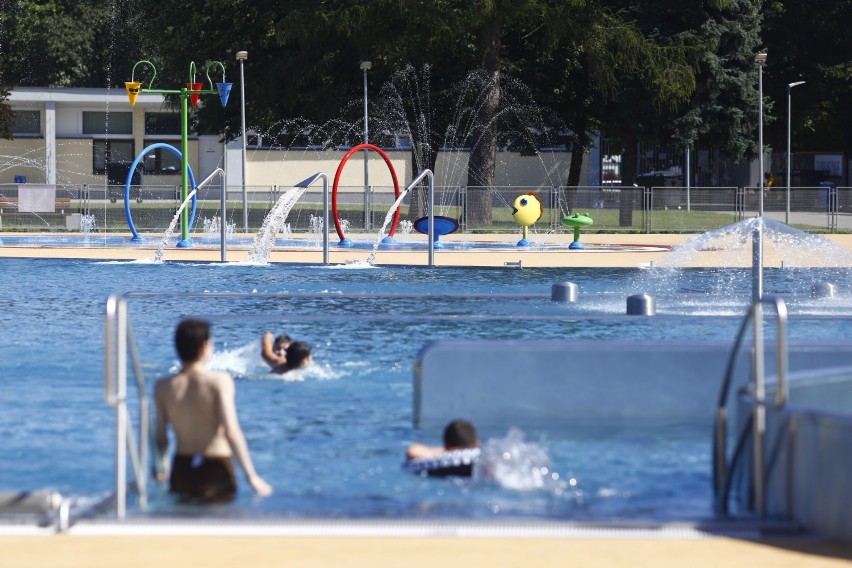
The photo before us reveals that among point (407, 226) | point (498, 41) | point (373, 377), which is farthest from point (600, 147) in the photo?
point (373, 377)

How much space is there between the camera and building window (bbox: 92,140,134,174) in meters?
73.1

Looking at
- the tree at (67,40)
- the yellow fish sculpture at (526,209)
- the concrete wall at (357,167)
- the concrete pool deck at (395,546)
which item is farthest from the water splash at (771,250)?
the tree at (67,40)

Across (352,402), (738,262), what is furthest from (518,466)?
(738,262)

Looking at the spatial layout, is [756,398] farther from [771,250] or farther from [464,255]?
[771,250]

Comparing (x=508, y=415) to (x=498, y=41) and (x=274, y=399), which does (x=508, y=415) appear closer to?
(x=274, y=399)

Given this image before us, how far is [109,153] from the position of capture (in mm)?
73625

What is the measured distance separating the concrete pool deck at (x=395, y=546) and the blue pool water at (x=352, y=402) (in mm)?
412

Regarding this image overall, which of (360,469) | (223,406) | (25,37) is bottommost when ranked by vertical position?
(360,469)

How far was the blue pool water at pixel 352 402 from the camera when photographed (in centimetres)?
798

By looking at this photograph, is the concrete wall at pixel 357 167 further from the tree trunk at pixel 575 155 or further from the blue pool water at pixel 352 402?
the blue pool water at pixel 352 402

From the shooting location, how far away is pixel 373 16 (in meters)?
A: 42.5

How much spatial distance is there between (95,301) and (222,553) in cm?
1357

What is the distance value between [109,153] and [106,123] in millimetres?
2023

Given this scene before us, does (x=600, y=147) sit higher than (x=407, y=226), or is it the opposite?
(x=600, y=147)
